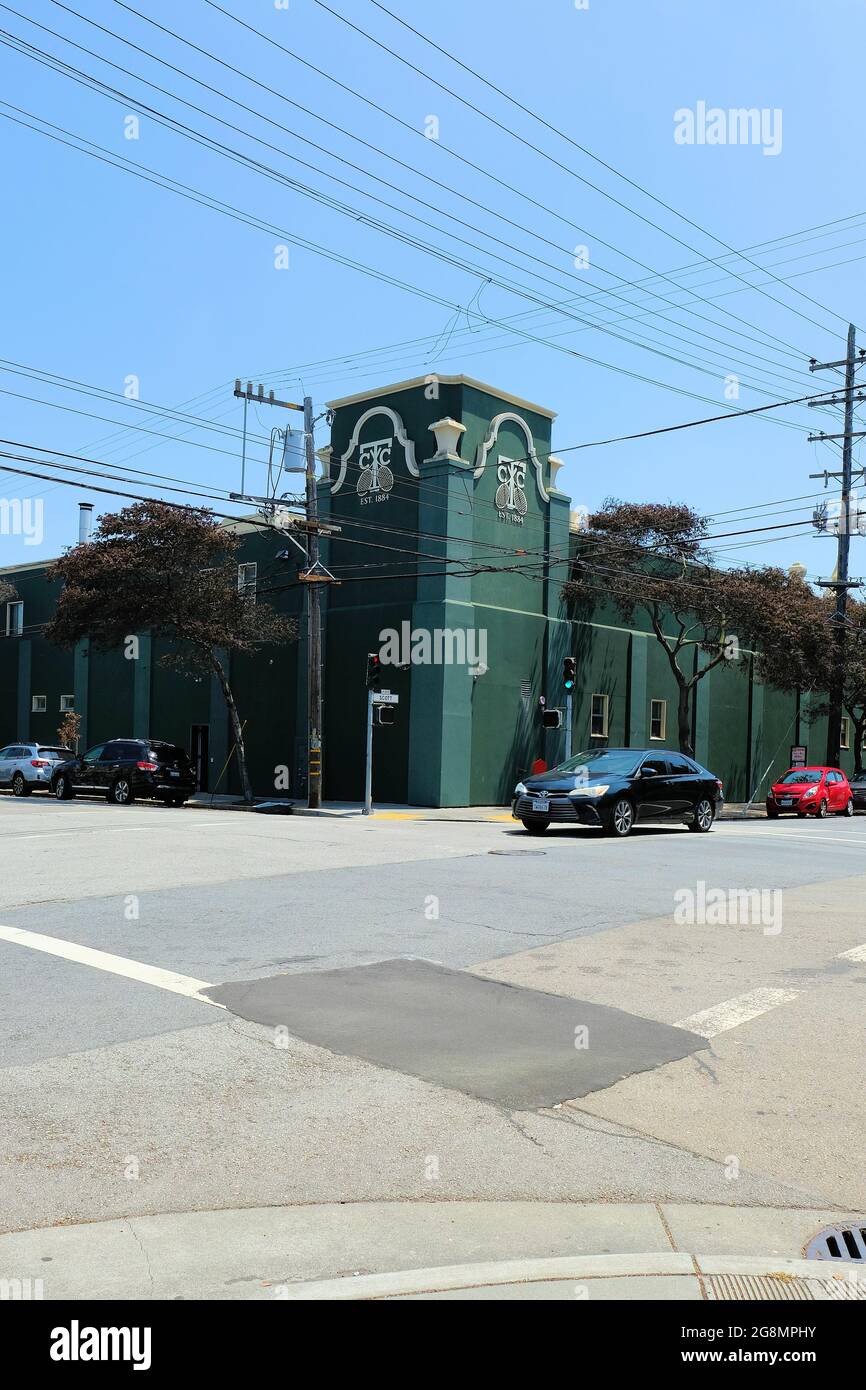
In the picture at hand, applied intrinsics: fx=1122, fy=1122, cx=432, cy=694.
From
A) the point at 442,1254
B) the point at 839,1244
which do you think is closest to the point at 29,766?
the point at 442,1254

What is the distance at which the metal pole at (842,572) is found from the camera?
3600 cm

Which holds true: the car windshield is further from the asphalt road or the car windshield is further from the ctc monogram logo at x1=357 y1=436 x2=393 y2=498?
the ctc monogram logo at x1=357 y1=436 x2=393 y2=498

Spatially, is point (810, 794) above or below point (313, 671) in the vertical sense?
below

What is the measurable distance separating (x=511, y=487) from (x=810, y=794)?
12.6 m

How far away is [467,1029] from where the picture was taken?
6512mm

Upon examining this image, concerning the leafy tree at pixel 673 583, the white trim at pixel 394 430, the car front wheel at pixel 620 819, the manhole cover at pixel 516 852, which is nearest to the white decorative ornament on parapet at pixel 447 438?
the white trim at pixel 394 430

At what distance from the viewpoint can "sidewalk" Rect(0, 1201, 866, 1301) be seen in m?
3.49

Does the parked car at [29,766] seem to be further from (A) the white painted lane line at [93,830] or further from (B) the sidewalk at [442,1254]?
(B) the sidewalk at [442,1254]

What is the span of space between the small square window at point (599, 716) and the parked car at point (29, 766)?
52.6ft

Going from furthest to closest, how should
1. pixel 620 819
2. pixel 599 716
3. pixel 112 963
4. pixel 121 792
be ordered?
1. pixel 599 716
2. pixel 121 792
3. pixel 620 819
4. pixel 112 963

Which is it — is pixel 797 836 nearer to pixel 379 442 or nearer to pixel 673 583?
pixel 673 583

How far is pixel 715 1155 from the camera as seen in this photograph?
4.81 meters

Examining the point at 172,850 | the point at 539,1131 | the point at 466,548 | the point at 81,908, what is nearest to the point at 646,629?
the point at 466,548
